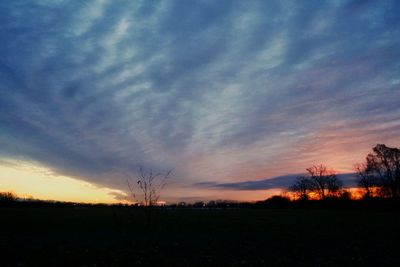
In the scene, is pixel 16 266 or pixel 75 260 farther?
pixel 75 260

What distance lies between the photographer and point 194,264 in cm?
1427

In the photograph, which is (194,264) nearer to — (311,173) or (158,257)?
(158,257)

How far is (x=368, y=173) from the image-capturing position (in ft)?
310

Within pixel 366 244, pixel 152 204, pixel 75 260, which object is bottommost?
pixel 366 244

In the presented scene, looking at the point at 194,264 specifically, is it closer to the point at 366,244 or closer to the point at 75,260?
the point at 75,260

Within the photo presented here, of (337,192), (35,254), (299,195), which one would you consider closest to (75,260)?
(35,254)

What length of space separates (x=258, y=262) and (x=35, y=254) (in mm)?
11307

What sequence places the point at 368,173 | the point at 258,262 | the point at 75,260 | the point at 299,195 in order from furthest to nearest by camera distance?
the point at 299,195 < the point at 368,173 < the point at 258,262 < the point at 75,260

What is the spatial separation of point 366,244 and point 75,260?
727 inches

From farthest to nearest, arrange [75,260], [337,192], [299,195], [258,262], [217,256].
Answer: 1. [299,195]
2. [337,192]
3. [217,256]
4. [258,262]
5. [75,260]

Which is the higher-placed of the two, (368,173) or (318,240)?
(368,173)

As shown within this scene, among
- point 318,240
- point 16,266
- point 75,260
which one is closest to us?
point 16,266

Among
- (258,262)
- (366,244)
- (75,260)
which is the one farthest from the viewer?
(366,244)

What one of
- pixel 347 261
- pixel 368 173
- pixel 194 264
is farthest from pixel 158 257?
pixel 368 173
